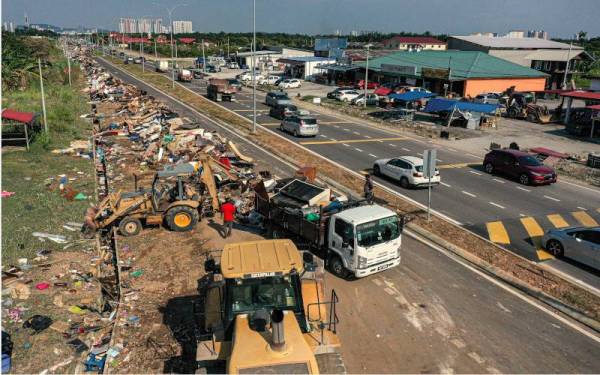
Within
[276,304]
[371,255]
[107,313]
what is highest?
[276,304]

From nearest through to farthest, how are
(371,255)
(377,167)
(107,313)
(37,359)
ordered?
(37,359), (107,313), (371,255), (377,167)

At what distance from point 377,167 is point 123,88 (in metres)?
41.7

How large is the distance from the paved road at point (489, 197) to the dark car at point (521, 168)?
1.37ft

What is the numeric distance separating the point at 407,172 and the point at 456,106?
1993cm

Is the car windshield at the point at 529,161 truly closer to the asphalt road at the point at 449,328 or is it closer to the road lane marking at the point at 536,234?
the road lane marking at the point at 536,234

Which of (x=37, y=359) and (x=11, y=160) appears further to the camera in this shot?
(x=11, y=160)

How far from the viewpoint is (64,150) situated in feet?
94.5

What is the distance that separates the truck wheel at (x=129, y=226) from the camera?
16734 millimetres

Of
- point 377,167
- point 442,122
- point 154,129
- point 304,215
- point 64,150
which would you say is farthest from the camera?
point 442,122

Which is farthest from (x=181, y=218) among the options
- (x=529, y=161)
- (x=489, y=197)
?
(x=529, y=161)

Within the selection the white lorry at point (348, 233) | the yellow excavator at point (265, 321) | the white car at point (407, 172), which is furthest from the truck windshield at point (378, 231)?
the white car at point (407, 172)

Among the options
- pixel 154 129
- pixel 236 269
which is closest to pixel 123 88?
pixel 154 129

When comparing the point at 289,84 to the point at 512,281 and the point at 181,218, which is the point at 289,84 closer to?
the point at 181,218

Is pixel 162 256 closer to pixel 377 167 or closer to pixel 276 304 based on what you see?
pixel 276 304
